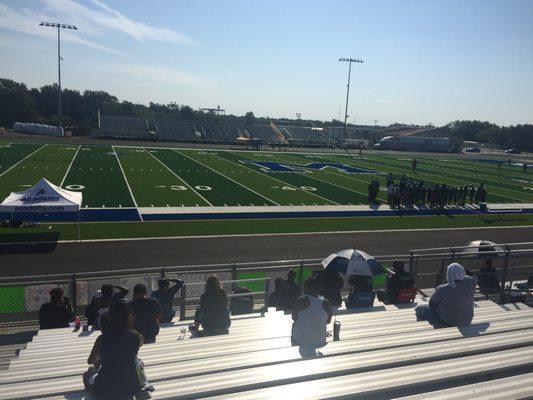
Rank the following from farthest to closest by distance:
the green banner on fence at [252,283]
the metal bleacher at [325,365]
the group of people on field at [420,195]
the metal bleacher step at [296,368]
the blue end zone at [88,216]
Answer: the group of people on field at [420,195] < the blue end zone at [88,216] < the green banner on fence at [252,283] < the metal bleacher step at [296,368] < the metal bleacher at [325,365]

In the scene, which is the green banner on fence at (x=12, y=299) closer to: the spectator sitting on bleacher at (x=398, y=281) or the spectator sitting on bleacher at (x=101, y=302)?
the spectator sitting on bleacher at (x=101, y=302)

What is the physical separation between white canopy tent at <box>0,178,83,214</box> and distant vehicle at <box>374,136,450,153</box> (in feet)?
237

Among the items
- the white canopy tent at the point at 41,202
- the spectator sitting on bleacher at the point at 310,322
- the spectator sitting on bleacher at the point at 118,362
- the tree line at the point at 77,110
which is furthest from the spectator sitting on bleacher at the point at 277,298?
the tree line at the point at 77,110

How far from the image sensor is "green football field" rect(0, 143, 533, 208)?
2483cm

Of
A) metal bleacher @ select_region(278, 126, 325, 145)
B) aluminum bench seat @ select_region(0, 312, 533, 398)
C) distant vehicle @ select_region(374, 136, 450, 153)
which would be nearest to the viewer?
aluminum bench seat @ select_region(0, 312, 533, 398)

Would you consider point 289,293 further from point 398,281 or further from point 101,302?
point 101,302

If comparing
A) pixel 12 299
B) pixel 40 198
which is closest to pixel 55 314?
pixel 12 299

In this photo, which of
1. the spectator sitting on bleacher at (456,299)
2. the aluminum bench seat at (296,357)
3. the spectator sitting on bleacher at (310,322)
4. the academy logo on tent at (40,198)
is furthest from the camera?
the academy logo on tent at (40,198)

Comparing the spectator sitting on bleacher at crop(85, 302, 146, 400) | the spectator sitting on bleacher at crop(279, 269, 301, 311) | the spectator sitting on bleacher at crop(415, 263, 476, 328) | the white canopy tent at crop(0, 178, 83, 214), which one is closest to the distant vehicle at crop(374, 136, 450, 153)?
the white canopy tent at crop(0, 178, 83, 214)

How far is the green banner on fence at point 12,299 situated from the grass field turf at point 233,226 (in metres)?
6.66

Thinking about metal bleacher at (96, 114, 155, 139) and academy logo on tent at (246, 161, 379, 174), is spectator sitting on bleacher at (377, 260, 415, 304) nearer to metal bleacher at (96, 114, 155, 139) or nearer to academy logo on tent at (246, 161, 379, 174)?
academy logo on tent at (246, 161, 379, 174)

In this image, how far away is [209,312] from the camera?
6539mm

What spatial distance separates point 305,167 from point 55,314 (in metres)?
35.5

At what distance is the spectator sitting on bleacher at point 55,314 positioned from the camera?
7.56 m
